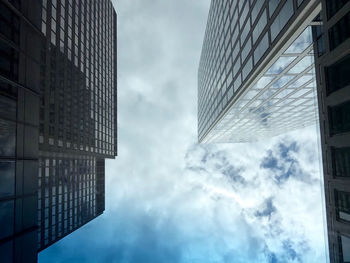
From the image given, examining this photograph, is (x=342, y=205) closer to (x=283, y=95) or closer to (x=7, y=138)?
(x=283, y=95)

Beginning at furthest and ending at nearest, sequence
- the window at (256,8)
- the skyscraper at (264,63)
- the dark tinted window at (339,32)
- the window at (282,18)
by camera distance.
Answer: the window at (256,8), the skyscraper at (264,63), the window at (282,18), the dark tinted window at (339,32)

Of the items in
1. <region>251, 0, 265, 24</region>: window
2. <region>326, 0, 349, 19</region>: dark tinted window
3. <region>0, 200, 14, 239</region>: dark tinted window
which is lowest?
<region>0, 200, 14, 239</region>: dark tinted window

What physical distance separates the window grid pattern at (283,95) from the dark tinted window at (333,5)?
2698mm

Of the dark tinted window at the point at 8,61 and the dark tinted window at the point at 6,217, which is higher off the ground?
the dark tinted window at the point at 8,61

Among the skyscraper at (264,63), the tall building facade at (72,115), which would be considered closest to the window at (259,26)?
the skyscraper at (264,63)

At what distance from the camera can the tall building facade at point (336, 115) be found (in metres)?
14.1

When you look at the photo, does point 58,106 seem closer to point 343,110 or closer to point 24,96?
point 24,96

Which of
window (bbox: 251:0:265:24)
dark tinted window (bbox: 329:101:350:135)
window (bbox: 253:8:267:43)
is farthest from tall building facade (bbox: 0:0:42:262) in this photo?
window (bbox: 251:0:265:24)

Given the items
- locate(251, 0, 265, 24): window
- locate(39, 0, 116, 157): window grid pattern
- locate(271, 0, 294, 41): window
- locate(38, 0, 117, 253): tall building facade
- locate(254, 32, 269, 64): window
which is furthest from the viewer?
locate(39, 0, 116, 157): window grid pattern

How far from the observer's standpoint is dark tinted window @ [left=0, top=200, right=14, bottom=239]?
10.6 meters

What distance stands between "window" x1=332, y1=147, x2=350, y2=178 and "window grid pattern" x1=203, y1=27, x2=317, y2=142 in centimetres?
612

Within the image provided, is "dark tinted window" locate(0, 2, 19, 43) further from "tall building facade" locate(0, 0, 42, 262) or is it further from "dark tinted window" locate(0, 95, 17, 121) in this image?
"dark tinted window" locate(0, 95, 17, 121)

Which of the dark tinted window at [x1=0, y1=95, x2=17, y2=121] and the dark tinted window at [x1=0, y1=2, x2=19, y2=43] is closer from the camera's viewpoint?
the dark tinted window at [x1=0, y1=95, x2=17, y2=121]

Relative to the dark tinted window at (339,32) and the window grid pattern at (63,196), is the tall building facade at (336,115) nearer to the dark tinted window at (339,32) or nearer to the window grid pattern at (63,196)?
the dark tinted window at (339,32)
